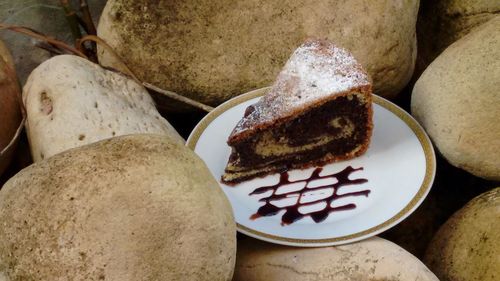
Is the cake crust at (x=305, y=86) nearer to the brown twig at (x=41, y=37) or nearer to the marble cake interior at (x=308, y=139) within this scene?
the marble cake interior at (x=308, y=139)

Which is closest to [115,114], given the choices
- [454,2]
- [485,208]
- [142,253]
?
[142,253]

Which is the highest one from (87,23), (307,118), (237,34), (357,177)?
(87,23)

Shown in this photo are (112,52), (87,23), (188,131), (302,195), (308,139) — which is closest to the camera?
(302,195)

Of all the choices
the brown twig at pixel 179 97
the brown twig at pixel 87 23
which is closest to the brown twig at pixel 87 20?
the brown twig at pixel 87 23

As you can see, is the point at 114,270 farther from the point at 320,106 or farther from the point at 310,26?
the point at 310,26

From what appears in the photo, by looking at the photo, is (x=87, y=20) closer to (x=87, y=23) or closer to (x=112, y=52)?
(x=87, y=23)

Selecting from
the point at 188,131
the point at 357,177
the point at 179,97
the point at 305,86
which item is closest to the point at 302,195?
the point at 357,177
